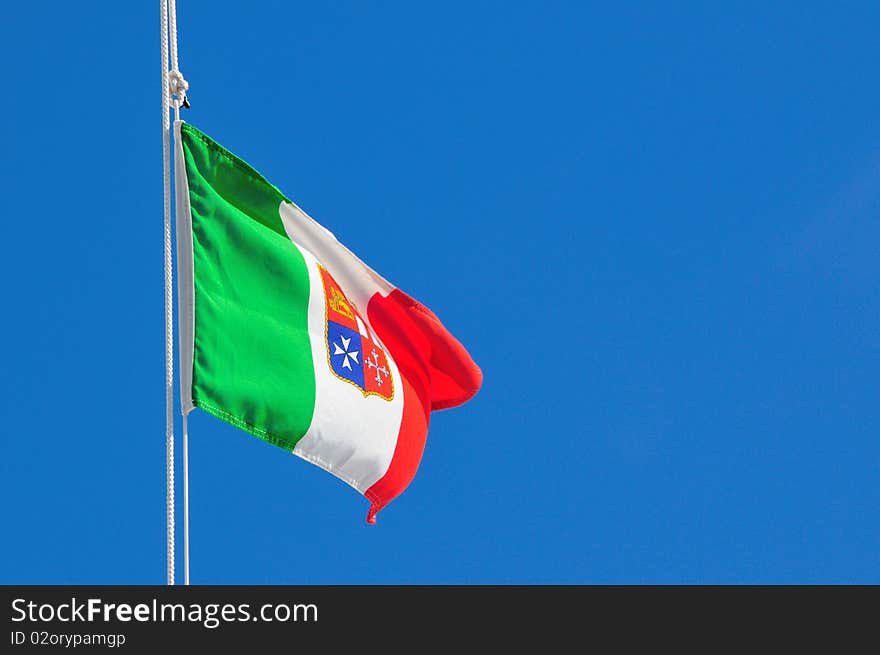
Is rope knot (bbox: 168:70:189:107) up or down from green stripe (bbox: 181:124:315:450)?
up

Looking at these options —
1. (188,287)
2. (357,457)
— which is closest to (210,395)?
(188,287)

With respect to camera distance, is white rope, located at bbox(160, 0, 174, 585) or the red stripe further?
the red stripe

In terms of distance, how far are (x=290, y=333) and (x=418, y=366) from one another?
2898mm

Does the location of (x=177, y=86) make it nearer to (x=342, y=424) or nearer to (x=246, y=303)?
(x=246, y=303)

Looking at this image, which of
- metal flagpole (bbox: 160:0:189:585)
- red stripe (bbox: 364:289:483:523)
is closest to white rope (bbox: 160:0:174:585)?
metal flagpole (bbox: 160:0:189:585)

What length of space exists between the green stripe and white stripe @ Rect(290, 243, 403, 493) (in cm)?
14

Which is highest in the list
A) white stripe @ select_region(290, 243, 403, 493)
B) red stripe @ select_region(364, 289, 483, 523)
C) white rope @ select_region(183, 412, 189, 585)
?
red stripe @ select_region(364, 289, 483, 523)

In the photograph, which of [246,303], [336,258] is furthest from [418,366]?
[246,303]

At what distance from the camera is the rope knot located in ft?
60.0

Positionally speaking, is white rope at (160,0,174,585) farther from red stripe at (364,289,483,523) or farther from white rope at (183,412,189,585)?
red stripe at (364,289,483,523)

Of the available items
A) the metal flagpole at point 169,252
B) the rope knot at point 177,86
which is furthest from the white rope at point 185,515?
the rope knot at point 177,86

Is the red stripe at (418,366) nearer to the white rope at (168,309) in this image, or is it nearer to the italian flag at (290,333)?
the italian flag at (290,333)

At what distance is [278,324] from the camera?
19.3m
